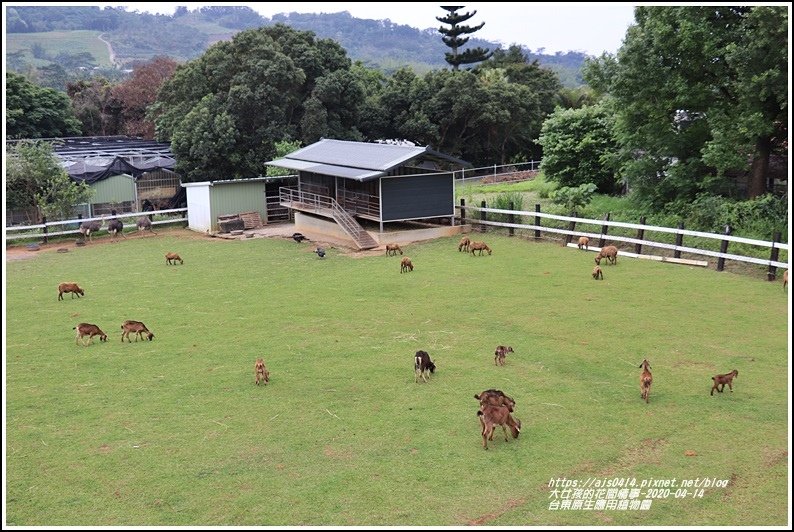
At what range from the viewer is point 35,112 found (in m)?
50.1

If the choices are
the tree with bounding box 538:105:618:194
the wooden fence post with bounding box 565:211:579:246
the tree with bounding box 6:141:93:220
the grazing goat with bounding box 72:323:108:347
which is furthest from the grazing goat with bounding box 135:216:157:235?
the tree with bounding box 538:105:618:194

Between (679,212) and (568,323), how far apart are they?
11154 millimetres

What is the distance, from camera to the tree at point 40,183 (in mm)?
30469

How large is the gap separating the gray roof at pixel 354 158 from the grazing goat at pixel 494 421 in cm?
1623

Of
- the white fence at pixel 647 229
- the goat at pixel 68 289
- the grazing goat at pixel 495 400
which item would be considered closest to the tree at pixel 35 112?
the goat at pixel 68 289

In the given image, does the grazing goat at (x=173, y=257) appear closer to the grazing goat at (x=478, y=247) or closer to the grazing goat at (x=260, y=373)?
the grazing goat at (x=478, y=247)

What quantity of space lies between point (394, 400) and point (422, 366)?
98 cm

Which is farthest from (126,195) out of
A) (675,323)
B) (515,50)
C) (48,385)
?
(515,50)

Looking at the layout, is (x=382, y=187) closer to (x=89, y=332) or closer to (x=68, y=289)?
(x=68, y=289)

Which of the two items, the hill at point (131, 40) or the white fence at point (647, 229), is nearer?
the white fence at point (647, 229)

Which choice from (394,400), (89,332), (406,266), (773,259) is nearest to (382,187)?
(406,266)

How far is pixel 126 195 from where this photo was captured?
119 feet

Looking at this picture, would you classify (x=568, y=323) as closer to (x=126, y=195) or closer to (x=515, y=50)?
(x=126, y=195)

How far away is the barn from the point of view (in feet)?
86.6
